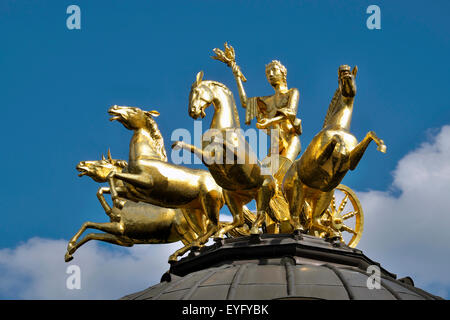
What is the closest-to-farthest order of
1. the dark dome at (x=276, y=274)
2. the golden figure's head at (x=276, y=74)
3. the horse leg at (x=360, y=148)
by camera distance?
1. the dark dome at (x=276, y=274)
2. the horse leg at (x=360, y=148)
3. the golden figure's head at (x=276, y=74)

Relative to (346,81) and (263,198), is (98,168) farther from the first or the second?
(346,81)

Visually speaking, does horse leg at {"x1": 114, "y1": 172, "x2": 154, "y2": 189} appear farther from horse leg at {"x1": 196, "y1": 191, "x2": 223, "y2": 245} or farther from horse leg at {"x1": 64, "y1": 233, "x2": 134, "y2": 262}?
horse leg at {"x1": 64, "y1": 233, "x2": 134, "y2": 262}

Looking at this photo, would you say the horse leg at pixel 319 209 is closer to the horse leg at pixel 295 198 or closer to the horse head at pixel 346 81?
the horse leg at pixel 295 198

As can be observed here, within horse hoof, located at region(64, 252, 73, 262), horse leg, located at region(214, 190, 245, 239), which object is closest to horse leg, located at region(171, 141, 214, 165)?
horse leg, located at region(214, 190, 245, 239)

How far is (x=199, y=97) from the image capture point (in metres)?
21.2

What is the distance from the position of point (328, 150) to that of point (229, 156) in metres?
2.07

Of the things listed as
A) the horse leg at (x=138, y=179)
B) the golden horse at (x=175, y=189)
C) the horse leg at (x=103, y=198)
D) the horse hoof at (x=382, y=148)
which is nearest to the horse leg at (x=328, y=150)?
the horse hoof at (x=382, y=148)

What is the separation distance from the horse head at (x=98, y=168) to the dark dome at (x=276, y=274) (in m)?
4.63

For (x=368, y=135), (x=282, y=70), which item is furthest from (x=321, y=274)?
(x=282, y=70)

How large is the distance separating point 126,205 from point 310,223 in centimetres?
482

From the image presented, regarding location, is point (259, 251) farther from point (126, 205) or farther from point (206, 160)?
point (126, 205)

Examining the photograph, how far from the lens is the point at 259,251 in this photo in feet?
66.3

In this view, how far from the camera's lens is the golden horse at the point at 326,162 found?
2012 centimetres
